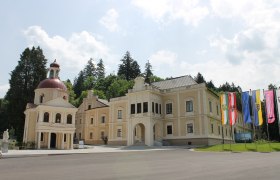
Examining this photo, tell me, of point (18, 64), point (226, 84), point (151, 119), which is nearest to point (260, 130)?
point (226, 84)

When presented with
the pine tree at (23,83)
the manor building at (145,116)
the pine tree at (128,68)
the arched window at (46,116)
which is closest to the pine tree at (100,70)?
the pine tree at (128,68)

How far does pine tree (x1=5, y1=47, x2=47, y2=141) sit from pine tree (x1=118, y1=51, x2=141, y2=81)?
143 ft

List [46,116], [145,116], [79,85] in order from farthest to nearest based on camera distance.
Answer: [79,85] < [145,116] < [46,116]

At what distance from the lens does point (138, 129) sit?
51.5 metres

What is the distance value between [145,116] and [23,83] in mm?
29193

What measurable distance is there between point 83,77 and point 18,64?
54302 mm

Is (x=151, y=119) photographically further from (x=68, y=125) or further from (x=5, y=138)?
(x=5, y=138)

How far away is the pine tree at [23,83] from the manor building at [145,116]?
8.34 metres

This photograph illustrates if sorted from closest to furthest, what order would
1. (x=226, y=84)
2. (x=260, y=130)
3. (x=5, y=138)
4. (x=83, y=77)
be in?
(x=5, y=138) < (x=260, y=130) < (x=226, y=84) < (x=83, y=77)

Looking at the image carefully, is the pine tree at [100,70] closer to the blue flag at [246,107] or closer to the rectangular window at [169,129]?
the rectangular window at [169,129]

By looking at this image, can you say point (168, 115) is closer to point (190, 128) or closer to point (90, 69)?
point (190, 128)

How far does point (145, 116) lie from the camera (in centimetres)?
4491

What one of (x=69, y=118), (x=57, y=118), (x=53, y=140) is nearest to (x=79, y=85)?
(x=69, y=118)

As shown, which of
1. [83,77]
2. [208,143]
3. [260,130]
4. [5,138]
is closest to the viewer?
[5,138]
